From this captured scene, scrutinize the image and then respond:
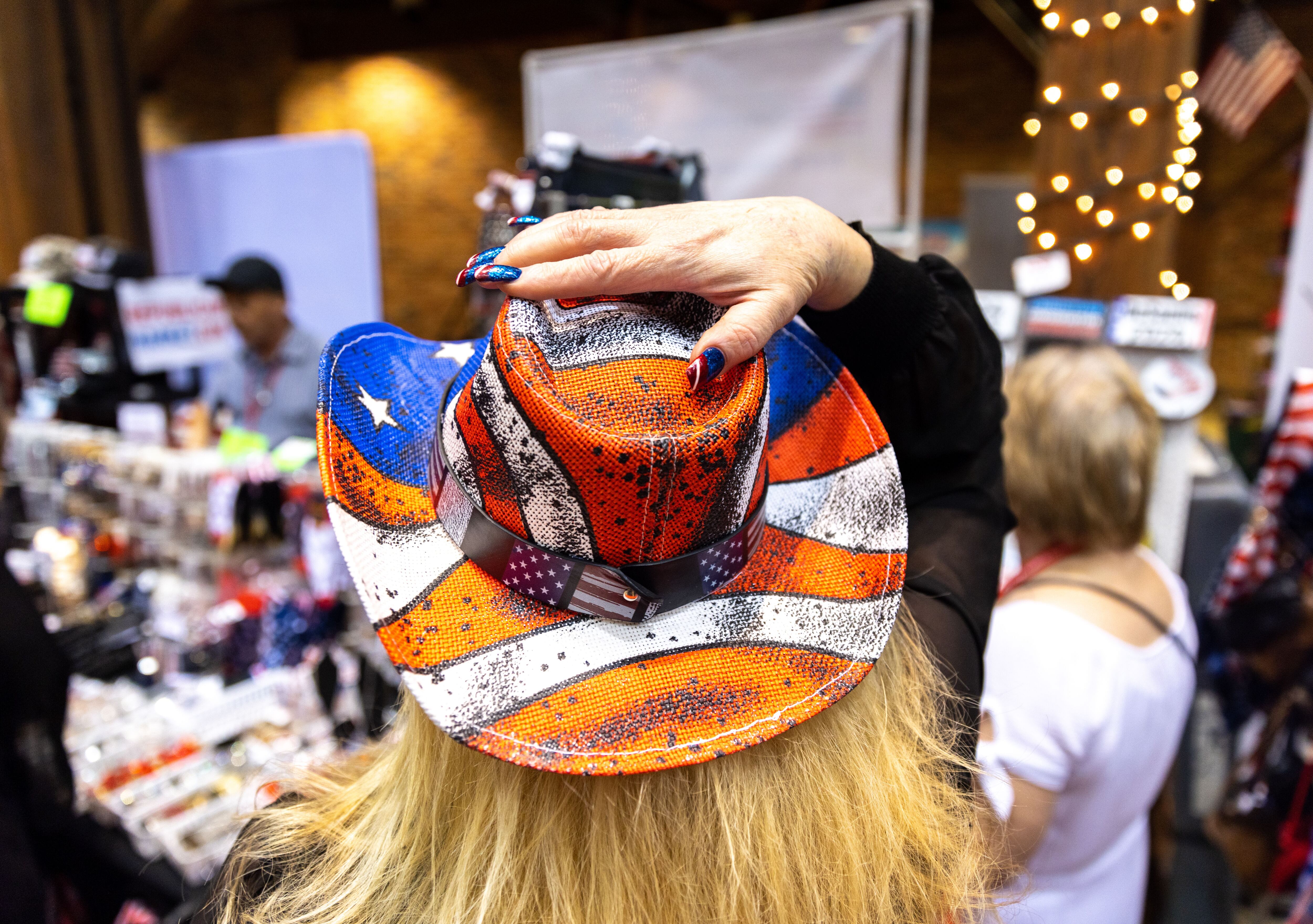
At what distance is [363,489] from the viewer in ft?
2.04

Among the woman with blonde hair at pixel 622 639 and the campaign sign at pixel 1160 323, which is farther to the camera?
the campaign sign at pixel 1160 323

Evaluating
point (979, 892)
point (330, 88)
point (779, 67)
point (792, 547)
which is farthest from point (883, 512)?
point (330, 88)

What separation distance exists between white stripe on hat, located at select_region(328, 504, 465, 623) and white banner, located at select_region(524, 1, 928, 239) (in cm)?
212

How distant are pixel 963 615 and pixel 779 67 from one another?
2288mm

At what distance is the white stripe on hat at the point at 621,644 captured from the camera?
0.54 m

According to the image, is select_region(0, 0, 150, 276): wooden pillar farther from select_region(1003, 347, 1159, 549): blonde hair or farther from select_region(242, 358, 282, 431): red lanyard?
select_region(1003, 347, 1159, 549): blonde hair

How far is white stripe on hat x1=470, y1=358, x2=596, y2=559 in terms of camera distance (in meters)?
0.54

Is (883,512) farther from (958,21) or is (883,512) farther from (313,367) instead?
(958,21)

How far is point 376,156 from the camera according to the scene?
895cm

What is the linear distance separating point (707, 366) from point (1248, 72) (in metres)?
2.80

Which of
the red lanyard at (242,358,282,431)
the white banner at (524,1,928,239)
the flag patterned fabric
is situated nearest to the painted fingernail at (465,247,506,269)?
the white banner at (524,1,928,239)

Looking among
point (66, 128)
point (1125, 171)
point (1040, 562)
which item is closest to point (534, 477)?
point (1040, 562)

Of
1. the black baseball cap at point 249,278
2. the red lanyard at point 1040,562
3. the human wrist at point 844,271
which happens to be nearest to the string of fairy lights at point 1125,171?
the red lanyard at point 1040,562

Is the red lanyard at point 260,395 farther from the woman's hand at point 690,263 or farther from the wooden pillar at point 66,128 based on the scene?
the woman's hand at point 690,263
